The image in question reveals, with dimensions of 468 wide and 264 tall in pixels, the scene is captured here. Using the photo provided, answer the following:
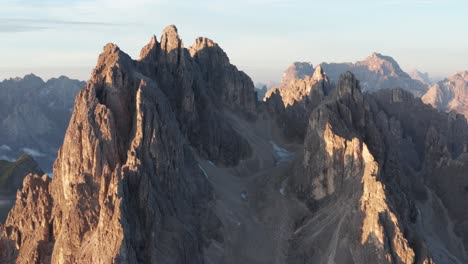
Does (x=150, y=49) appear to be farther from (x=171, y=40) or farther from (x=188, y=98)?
(x=188, y=98)

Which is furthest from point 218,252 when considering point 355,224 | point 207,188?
point 355,224

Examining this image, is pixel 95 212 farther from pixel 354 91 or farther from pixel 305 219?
pixel 354 91

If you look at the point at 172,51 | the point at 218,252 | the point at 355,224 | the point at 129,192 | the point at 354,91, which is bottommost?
the point at 218,252

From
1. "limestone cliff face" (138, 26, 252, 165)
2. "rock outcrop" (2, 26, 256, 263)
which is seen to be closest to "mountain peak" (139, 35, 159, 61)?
"limestone cliff face" (138, 26, 252, 165)

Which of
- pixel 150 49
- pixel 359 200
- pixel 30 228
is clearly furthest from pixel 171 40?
pixel 359 200

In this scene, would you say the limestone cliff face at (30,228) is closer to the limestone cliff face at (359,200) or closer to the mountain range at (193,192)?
the mountain range at (193,192)

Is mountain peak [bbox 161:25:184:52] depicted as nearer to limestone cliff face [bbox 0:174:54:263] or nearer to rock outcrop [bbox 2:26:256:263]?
rock outcrop [bbox 2:26:256:263]
